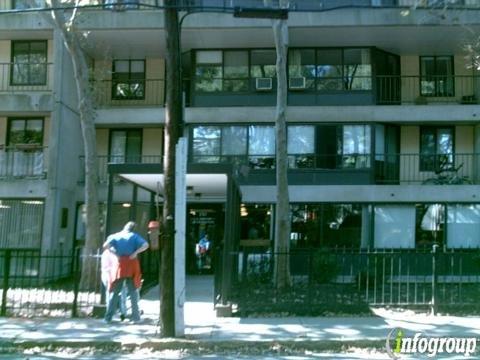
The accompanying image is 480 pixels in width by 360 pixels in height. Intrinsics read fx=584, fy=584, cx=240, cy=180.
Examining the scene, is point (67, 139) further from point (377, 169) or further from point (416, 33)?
point (416, 33)

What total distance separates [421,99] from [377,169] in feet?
10.9

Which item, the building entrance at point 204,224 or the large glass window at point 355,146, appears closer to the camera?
the large glass window at point 355,146

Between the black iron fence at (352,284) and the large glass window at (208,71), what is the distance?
9.36 meters

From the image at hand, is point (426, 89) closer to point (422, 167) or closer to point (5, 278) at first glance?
point (422, 167)

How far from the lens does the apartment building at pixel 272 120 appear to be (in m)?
19.7

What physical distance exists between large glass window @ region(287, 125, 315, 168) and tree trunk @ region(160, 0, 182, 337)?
11845 mm

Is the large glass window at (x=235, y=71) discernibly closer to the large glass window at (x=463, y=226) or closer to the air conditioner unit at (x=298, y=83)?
the air conditioner unit at (x=298, y=83)

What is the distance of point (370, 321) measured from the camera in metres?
10.7

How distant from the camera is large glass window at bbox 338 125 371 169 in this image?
2086 centimetres

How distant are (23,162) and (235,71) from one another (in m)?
8.21

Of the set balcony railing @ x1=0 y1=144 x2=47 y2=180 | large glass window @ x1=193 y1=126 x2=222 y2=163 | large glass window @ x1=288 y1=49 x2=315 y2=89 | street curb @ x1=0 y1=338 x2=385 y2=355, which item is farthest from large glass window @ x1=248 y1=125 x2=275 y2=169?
street curb @ x1=0 y1=338 x2=385 y2=355

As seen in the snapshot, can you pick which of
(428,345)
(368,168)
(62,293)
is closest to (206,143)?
(368,168)

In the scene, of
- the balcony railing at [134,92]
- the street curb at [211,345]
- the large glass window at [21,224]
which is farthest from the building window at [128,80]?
the street curb at [211,345]

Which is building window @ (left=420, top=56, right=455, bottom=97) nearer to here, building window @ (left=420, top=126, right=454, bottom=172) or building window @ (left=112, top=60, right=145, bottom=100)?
building window @ (left=420, top=126, right=454, bottom=172)
